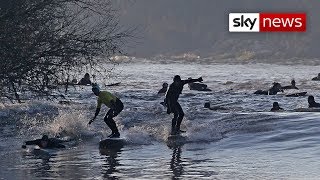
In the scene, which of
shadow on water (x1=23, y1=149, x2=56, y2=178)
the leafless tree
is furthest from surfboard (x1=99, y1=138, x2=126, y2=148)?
the leafless tree

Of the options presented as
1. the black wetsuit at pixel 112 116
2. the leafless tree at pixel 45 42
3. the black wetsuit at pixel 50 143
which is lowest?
the black wetsuit at pixel 50 143

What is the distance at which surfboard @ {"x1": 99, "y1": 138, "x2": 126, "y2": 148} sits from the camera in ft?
61.8

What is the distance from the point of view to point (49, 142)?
1808 cm

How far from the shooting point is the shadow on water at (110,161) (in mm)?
14101

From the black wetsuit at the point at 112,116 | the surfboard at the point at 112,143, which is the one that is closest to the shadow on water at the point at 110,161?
the surfboard at the point at 112,143

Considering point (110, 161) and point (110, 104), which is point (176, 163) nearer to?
point (110, 161)

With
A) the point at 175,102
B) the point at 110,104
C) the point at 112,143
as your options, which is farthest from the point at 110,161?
the point at 175,102

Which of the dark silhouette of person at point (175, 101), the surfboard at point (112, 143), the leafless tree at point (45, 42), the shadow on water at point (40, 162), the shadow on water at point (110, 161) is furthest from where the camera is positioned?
the dark silhouette of person at point (175, 101)

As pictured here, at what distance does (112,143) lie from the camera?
18.9m

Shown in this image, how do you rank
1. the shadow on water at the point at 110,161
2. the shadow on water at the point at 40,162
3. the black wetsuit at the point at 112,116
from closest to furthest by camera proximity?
the shadow on water at the point at 110,161 < the shadow on water at the point at 40,162 < the black wetsuit at the point at 112,116

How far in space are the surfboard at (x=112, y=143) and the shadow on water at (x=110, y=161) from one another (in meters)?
0.20

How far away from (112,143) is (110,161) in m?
2.82

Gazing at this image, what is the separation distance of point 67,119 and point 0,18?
28.1 feet

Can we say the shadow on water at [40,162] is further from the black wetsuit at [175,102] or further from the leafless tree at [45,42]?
the black wetsuit at [175,102]
